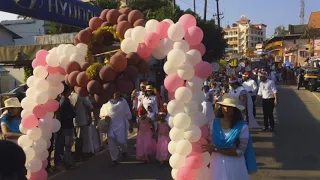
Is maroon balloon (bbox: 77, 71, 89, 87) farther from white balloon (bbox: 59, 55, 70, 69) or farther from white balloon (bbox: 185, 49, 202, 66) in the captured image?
white balloon (bbox: 185, 49, 202, 66)

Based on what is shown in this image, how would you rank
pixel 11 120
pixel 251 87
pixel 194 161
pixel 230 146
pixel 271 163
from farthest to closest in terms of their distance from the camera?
pixel 251 87 < pixel 271 163 < pixel 11 120 < pixel 194 161 < pixel 230 146

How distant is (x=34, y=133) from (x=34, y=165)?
17.6 inches

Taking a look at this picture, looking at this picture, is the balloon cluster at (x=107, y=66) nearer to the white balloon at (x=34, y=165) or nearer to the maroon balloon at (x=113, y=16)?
the maroon balloon at (x=113, y=16)

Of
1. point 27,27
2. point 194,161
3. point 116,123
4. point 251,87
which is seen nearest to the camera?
point 194,161

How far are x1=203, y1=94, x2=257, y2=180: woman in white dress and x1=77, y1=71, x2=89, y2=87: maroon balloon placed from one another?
5.49 ft

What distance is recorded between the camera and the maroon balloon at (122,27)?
507cm

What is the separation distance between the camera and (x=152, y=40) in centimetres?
484

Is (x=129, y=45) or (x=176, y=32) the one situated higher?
(x=176, y=32)

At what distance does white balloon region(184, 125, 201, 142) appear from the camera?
4730mm

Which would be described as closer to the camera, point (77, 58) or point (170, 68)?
point (170, 68)

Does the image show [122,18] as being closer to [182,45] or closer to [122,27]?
[122,27]

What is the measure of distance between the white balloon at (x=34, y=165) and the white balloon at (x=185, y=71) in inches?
92.8

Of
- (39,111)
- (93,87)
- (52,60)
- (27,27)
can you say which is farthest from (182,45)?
(27,27)

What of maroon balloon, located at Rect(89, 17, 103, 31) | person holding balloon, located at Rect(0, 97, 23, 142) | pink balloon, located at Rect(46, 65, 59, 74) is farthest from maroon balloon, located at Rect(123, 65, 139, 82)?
person holding balloon, located at Rect(0, 97, 23, 142)
